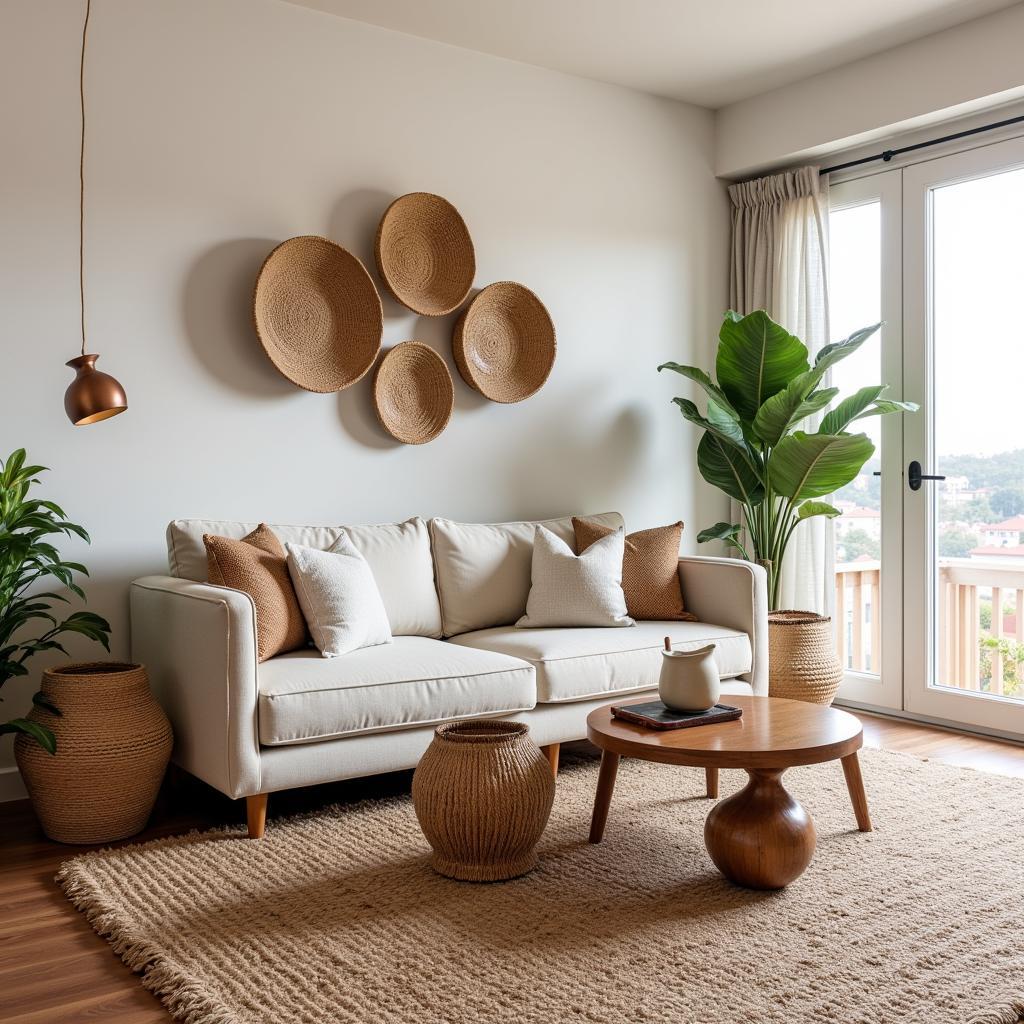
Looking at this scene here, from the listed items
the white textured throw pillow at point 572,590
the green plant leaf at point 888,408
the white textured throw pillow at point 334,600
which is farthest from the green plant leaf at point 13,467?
the green plant leaf at point 888,408

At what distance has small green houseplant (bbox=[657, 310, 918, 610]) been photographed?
13.5ft

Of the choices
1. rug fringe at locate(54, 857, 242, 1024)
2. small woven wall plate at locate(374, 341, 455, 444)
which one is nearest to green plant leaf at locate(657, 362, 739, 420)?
small woven wall plate at locate(374, 341, 455, 444)

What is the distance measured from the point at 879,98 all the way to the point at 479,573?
8.51ft

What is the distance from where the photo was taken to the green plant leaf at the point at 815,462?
402 centimetres

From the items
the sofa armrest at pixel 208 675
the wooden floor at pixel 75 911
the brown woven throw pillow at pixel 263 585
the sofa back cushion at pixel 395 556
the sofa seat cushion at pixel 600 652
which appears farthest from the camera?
the sofa back cushion at pixel 395 556

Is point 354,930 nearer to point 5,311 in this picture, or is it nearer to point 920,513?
point 5,311

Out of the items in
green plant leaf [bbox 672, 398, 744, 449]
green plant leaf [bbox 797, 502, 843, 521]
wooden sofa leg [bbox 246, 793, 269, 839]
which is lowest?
wooden sofa leg [bbox 246, 793, 269, 839]

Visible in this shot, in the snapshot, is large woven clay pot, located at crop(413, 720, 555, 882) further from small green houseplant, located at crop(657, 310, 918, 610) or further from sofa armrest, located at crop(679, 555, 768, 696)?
small green houseplant, located at crop(657, 310, 918, 610)

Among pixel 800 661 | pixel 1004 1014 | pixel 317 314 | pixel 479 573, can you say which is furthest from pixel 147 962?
pixel 800 661

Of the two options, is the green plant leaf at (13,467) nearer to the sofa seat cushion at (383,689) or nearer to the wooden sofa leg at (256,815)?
the sofa seat cushion at (383,689)

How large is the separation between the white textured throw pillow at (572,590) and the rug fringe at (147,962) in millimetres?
1774

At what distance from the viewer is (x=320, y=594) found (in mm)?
3230

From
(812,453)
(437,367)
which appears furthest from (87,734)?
(812,453)

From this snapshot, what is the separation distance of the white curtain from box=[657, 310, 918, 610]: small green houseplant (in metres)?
0.21
